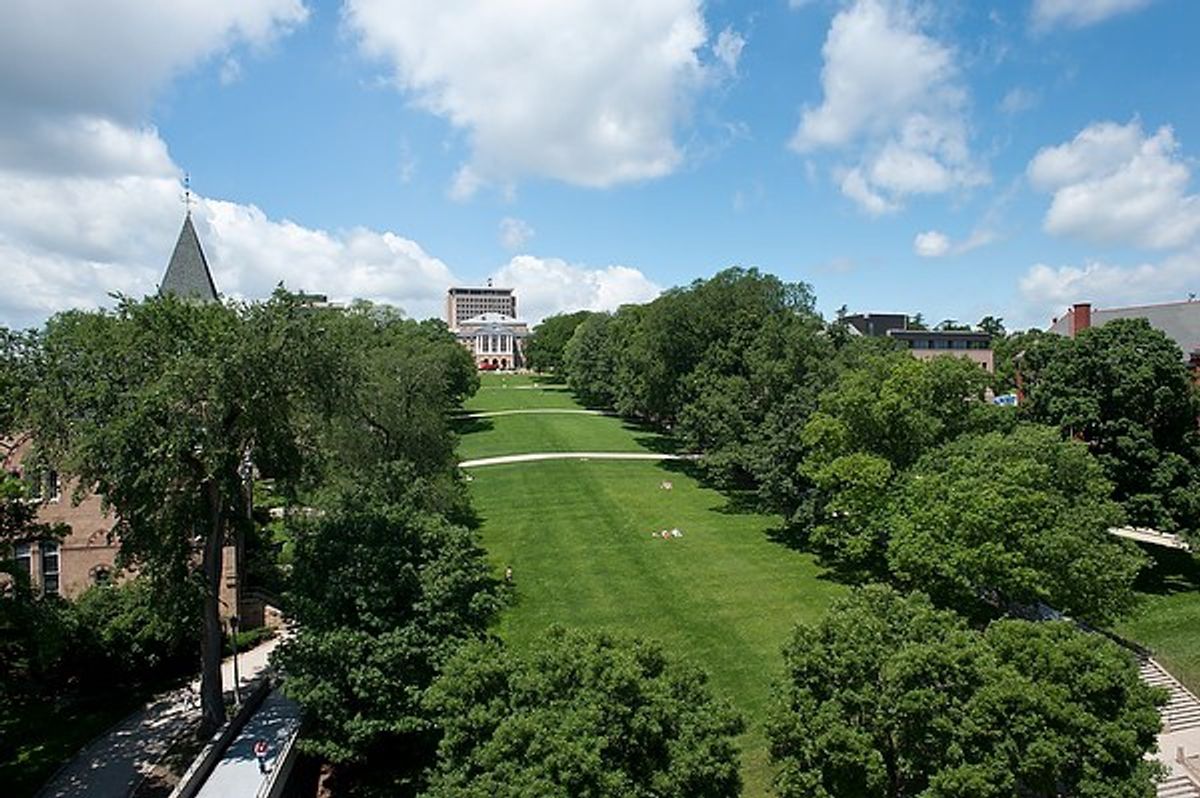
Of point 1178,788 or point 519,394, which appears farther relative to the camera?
point 519,394

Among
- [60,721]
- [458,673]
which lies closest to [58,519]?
[60,721]

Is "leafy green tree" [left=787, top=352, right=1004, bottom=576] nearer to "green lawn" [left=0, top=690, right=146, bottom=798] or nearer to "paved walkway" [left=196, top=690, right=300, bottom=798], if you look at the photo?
"paved walkway" [left=196, top=690, right=300, bottom=798]

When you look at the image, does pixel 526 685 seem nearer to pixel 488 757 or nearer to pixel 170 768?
pixel 488 757

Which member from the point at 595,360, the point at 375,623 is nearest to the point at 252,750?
the point at 375,623

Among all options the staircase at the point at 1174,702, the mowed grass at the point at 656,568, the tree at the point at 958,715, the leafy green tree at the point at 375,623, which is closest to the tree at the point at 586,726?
the tree at the point at 958,715

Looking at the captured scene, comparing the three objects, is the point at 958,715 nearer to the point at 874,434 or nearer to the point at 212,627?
the point at 212,627

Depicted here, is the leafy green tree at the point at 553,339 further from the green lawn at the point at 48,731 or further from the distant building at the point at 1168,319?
the green lawn at the point at 48,731
